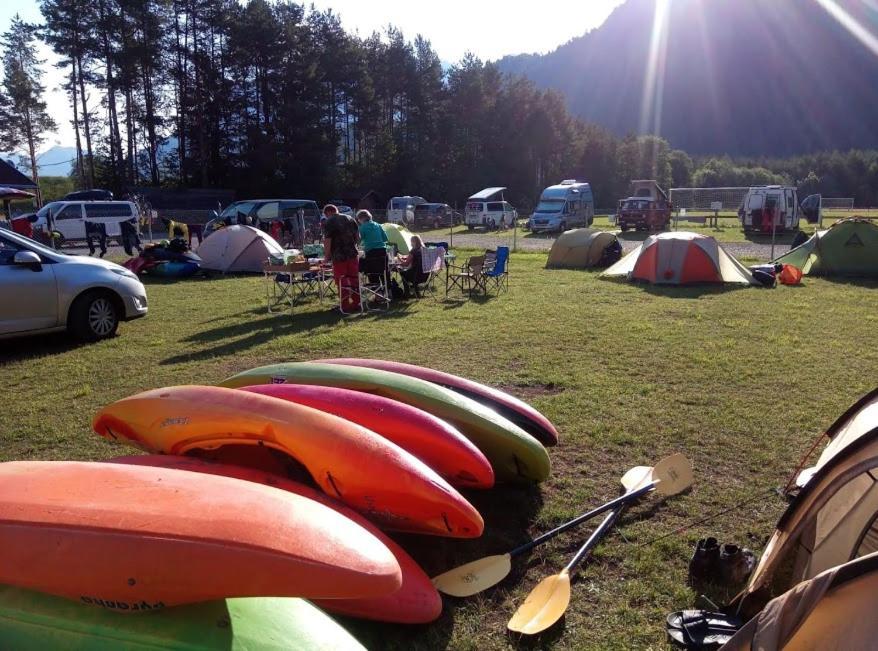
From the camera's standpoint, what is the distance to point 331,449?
11.0 feet

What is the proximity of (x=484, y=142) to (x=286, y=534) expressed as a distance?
58.1 metres

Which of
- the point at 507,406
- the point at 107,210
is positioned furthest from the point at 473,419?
the point at 107,210

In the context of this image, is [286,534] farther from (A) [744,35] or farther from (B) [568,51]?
(B) [568,51]

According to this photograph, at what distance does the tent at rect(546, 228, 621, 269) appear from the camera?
1692 cm

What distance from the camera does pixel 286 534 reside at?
240 cm

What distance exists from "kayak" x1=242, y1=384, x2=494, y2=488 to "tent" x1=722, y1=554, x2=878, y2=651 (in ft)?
5.88

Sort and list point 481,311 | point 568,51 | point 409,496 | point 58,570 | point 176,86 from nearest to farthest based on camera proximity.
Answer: point 58,570 → point 409,496 → point 481,311 → point 176,86 → point 568,51

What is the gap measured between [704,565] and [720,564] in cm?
8

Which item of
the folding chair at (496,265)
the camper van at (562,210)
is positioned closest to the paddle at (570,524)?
the folding chair at (496,265)

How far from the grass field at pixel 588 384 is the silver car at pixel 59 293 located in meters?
0.33

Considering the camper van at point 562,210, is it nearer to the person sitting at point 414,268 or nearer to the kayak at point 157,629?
the person sitting at point 414,268

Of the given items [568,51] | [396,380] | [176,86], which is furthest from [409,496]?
[568,51]

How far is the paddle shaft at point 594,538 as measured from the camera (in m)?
3.38

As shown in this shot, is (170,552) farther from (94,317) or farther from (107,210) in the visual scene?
(107,210)
